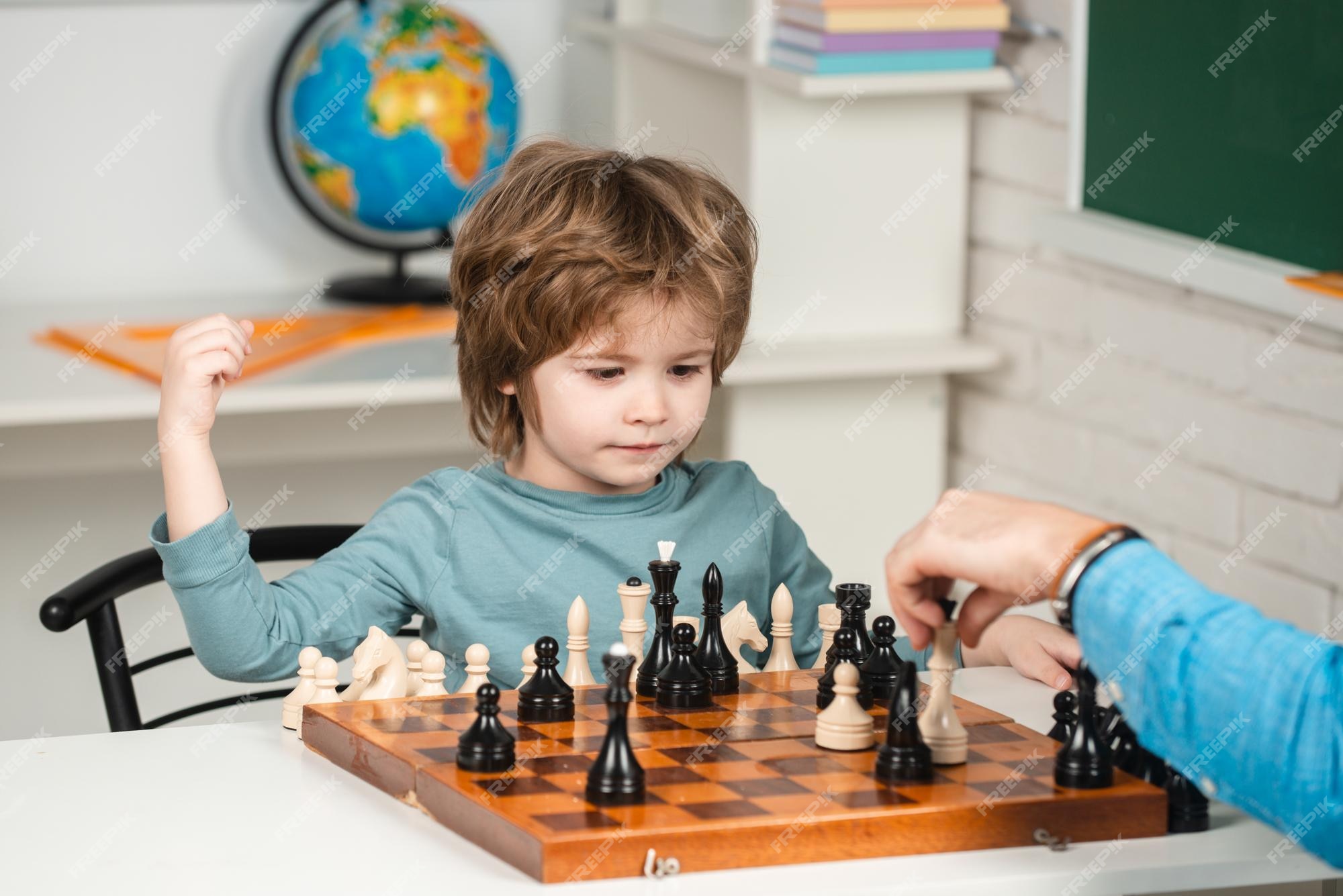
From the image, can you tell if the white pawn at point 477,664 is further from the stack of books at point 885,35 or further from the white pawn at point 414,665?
the stack of books at point 885,35

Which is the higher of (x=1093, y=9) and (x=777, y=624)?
(x=1093, y=9)

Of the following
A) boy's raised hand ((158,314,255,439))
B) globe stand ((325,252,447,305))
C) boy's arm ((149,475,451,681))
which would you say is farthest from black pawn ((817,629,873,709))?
globe stand ((325,252,447,305))

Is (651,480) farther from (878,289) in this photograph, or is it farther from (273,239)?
(273,239)

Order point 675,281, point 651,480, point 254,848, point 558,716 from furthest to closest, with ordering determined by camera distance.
Answer: point 651,480 < point 675,281 < point 558,716 < point 254,848

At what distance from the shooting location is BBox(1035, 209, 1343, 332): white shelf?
2.10 meters

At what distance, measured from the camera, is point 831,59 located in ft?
8.69

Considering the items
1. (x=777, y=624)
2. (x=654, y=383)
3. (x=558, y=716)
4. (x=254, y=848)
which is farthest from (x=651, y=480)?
(x=254, y=848)

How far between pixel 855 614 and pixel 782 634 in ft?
0.37

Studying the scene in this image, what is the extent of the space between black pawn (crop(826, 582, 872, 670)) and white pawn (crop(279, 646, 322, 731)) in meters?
0.42

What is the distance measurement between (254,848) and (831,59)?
1.84m

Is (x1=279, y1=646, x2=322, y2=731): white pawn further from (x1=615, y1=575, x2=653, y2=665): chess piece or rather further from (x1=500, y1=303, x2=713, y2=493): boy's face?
(x1=500, y1=303, x2=713, y2=493): boy's face

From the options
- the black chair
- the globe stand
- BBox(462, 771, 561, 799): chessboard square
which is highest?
the globe stand

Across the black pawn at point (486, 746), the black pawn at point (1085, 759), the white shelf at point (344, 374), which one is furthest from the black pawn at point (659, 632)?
the white shelf at point (344, 374)

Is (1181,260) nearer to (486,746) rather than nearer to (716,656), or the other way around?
(716,656)
